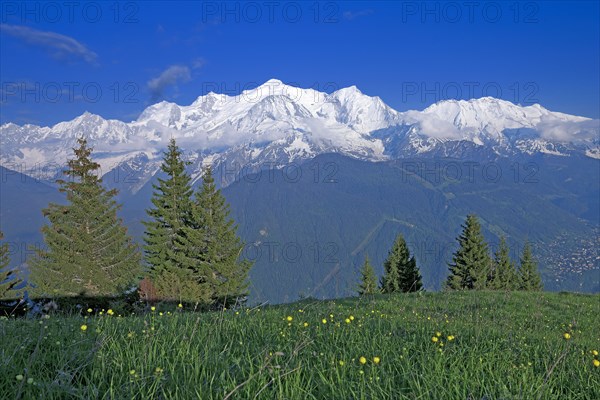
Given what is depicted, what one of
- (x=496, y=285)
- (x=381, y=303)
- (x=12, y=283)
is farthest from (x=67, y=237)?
(x=496, y=285)

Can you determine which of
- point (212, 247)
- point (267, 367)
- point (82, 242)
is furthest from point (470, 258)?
point (267, 367)

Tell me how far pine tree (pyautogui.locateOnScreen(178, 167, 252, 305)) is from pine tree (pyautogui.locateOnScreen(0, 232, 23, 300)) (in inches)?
635

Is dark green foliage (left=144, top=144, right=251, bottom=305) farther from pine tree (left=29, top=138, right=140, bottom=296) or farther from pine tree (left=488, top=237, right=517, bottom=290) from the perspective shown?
pine tree (left=488, top=237, right=517, bottom=290)

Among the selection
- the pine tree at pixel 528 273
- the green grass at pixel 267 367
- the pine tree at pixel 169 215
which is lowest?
the pine tree at pixel 528 273

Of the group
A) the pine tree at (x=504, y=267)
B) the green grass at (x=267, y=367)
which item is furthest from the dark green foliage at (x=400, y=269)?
the green grass at (x=267, y=367)

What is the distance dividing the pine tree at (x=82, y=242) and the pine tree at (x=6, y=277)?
1.75m

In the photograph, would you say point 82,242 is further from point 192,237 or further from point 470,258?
point 470,258

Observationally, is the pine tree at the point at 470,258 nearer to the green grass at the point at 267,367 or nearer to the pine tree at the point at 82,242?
the pine tree at the point at 82,242

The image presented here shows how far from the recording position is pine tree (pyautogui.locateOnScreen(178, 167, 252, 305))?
150 feet

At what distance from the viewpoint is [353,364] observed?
428cm

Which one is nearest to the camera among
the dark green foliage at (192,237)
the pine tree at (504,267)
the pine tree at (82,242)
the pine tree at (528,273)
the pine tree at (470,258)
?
the pine tree at (82,242)

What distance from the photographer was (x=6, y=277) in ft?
149

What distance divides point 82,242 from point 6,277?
815 centimetres

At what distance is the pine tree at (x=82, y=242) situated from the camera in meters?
45.2
